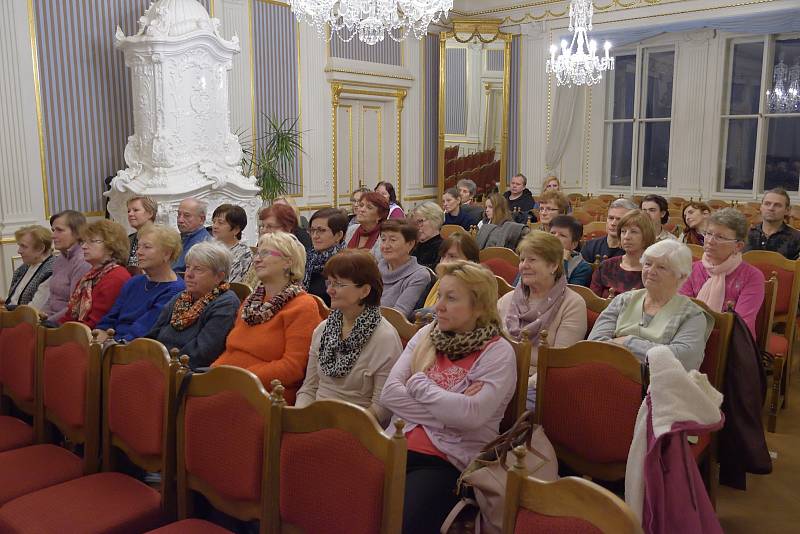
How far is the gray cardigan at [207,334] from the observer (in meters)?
2.88

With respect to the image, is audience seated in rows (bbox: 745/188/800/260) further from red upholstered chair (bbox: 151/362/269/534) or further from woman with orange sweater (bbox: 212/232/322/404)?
red upholstered chair (bbox: 151/362/269/534)

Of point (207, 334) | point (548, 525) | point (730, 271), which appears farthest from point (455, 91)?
point (548, 525)

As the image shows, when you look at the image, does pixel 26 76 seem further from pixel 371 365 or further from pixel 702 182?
pixel 702 182

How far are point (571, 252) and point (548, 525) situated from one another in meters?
2.67

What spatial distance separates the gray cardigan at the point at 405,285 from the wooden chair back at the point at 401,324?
2.50ft

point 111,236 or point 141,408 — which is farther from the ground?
point 111,236

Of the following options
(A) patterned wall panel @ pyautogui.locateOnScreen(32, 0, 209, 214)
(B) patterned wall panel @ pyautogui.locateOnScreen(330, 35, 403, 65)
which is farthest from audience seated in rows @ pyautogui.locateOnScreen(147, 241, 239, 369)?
(B) patterned wall panel @ pyautogui.locateOnScreen(330, 35, 403, 65)

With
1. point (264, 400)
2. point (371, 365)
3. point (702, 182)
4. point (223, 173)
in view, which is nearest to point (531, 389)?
point (371, 365)

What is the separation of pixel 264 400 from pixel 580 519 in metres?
0.91

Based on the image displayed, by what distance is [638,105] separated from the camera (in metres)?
9.98

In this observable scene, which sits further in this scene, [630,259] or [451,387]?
[630,259]

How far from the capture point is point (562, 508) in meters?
1.35

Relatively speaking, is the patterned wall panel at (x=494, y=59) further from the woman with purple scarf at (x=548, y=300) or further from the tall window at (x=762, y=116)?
the woman with purple scarf at (x=548, y=300)

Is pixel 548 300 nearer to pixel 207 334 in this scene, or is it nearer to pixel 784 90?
pixel 207 334
